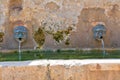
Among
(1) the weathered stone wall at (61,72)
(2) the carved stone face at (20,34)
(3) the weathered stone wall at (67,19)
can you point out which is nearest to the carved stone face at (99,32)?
(3) the weathered stone wall at (67,19)

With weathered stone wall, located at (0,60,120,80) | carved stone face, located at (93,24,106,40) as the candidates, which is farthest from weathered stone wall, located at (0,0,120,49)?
weathered stone wall, located at (0,60,120,80)

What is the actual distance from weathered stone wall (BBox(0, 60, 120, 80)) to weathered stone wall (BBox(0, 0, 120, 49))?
711cm

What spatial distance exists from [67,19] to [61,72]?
287 inches

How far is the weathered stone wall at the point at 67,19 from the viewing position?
925cm

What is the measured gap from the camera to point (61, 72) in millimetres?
2090

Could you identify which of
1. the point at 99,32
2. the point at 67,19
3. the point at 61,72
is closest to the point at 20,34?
the point at 67,19

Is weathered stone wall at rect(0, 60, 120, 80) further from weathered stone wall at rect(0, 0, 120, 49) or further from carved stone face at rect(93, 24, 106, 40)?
weathered stone wall at rect(0, 0, 120, 49)

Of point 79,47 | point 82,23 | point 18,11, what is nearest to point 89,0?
point 82,23

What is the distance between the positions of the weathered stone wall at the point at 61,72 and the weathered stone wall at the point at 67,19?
23.3 ft

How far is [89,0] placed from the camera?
9305 millimetres

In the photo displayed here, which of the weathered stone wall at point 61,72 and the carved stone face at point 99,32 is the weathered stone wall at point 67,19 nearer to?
the carved stone face at point 99,32

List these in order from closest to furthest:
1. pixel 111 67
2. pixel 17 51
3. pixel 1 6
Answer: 1. pixel 111 67
2. pixel 17 51
3. pixel 1 6

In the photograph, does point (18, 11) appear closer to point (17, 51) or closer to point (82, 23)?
point (17, 51)

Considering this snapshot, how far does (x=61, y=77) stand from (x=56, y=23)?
723 cm
